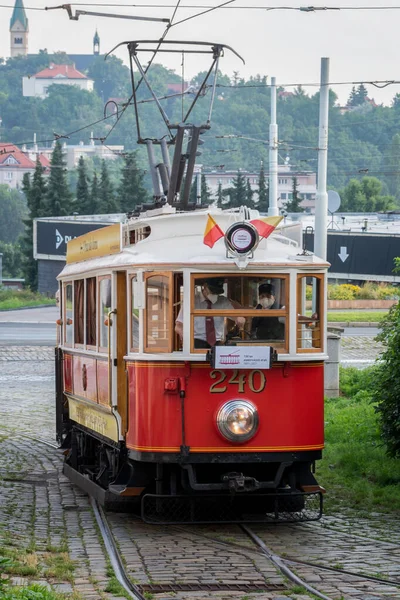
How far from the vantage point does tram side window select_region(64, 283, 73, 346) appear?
14548mm

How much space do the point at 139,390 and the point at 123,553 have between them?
1515 millimetres

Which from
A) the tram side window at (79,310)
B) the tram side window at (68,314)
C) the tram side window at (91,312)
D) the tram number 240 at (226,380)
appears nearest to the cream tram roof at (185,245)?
the tram side window at (91,312)

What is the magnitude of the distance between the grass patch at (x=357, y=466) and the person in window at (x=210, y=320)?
235 centimetres

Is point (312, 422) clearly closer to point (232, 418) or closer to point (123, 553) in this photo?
point (232, 418)

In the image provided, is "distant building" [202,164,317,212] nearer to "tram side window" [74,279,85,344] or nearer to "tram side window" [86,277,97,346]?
"tram side window" [74,279,85,344]

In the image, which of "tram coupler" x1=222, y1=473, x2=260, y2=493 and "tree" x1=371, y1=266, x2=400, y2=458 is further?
"tree" x1=371, y1=266, x2=400, y2=458

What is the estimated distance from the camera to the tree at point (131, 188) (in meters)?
75.6

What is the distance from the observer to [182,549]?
10281mm

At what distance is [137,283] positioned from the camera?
11273mm

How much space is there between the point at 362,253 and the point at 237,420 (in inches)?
1576

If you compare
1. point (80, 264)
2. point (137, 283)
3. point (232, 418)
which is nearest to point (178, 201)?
point (80, 264)

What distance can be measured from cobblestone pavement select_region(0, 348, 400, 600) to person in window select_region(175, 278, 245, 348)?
64.8 inches

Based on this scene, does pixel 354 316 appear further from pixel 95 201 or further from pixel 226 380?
pixel 95 201

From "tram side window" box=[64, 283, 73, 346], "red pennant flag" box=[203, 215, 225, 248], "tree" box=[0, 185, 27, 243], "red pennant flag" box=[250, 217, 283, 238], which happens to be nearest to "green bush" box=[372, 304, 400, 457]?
"red pennant flag" box=[250, 217, 283, 238]
